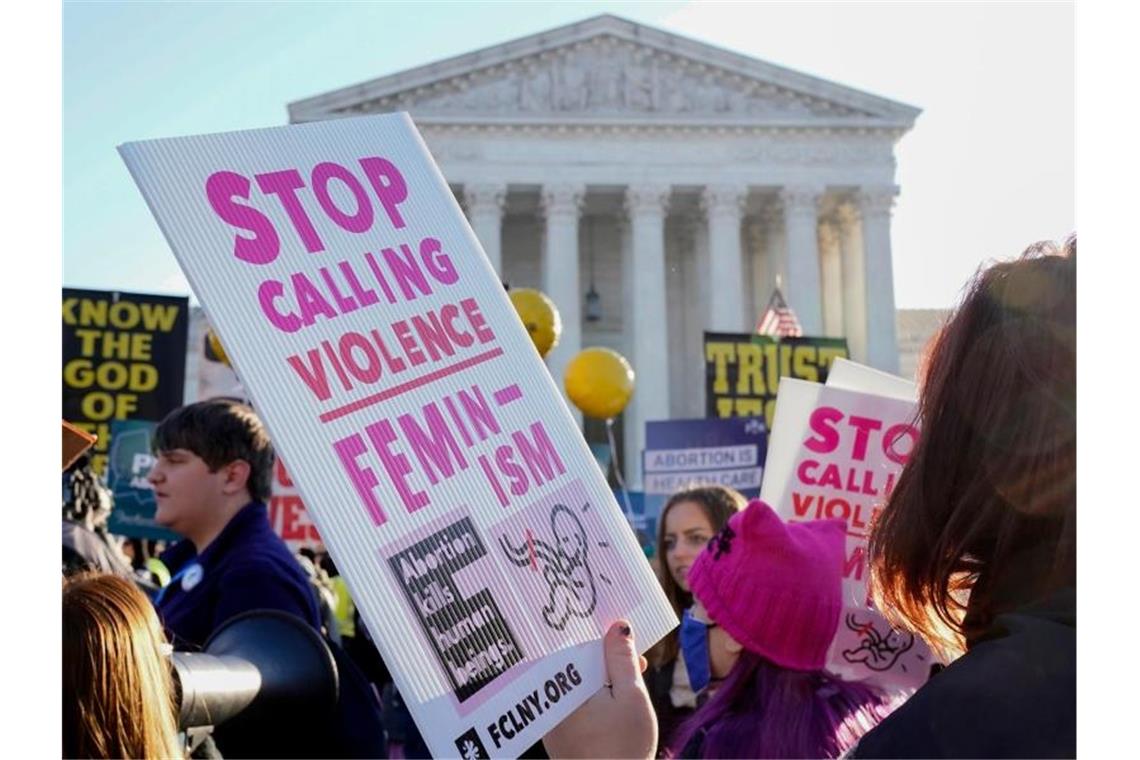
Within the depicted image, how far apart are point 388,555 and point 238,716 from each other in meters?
1.31

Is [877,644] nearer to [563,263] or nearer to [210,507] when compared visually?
[210,507]

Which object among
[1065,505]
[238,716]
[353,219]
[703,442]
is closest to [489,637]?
[353,219]

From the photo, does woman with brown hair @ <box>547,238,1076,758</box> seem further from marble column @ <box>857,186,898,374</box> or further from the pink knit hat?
marble column @ <box>857,186,898,374</box>

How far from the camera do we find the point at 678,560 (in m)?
4.71

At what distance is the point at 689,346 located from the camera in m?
41.2

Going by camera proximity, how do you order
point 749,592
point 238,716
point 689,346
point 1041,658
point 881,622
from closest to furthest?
point 1041,658 → point 238,716 → point 749,592 → point 881,622 → point 689,346

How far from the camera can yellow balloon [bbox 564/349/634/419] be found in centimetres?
1398

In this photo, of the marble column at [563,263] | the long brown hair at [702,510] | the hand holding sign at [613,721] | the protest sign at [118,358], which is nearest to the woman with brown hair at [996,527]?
the hand holding sign at [613,721]

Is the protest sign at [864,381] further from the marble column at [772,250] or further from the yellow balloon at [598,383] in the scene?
the marble column at [772,250]

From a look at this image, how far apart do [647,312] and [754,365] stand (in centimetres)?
2073

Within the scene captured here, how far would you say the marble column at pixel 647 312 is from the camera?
37594 millimetres

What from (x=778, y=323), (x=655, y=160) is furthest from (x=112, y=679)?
(x=655, y=160)

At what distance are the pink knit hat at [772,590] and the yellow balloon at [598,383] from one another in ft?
35.6

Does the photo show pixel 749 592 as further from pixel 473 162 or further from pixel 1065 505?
pixel 473 162
